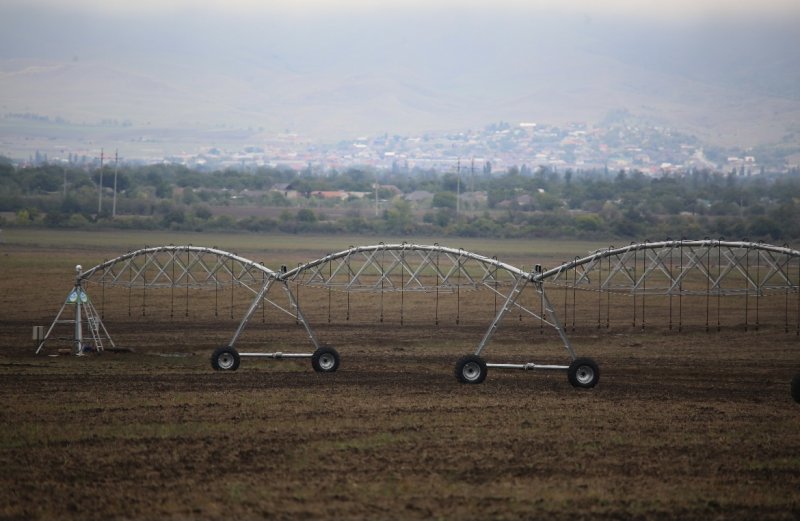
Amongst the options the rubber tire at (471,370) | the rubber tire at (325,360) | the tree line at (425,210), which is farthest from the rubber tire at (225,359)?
the tree line at (425,210)

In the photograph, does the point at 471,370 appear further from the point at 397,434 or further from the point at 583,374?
the point at 397,434

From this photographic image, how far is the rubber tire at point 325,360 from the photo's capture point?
41.6 metres

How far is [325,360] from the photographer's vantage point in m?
41.7

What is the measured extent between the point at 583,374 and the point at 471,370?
3603mm

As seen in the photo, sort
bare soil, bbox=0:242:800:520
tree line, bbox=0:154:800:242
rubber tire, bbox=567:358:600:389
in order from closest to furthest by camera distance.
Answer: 1. bare soil, bbox=0:242:800:520
2. rubber tire, bbox=567:358:600:389
3. tree line, bbox=0:154:800:242

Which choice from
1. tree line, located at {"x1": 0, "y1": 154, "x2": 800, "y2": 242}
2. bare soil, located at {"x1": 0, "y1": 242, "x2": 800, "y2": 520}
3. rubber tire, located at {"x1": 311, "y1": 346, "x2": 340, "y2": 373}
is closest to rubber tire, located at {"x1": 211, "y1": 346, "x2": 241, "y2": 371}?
bare soil, located at {"x1": 0, "y1": 242, "x2": 800, "y2": 520}

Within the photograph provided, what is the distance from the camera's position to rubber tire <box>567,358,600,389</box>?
125 feet

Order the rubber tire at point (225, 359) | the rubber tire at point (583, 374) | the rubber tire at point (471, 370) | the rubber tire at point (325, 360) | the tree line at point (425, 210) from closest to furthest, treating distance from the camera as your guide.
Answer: the rubber tire at point (583, 374) < the rubber tire at point (471, 370) < the rubber tire at point (325, 360) < the rubber tire at point (225, 359) < the tree line at point (425, 210)

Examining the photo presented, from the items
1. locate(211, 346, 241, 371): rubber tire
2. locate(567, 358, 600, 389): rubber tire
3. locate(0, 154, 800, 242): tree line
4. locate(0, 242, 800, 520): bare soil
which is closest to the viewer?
locate(0, 242, 800, 520): bare soil

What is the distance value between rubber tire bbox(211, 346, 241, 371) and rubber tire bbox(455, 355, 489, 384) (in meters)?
8.20

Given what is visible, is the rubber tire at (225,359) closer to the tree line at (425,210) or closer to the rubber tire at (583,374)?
the rubber tire at (583,374)

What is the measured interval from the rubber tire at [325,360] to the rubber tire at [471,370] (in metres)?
4.88

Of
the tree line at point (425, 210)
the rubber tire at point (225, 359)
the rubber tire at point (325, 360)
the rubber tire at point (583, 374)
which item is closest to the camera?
the rubber tire at point (583, 374)

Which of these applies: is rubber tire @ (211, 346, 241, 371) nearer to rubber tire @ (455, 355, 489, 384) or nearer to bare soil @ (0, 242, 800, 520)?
bare soil @ (0, 242, 800, 520)
